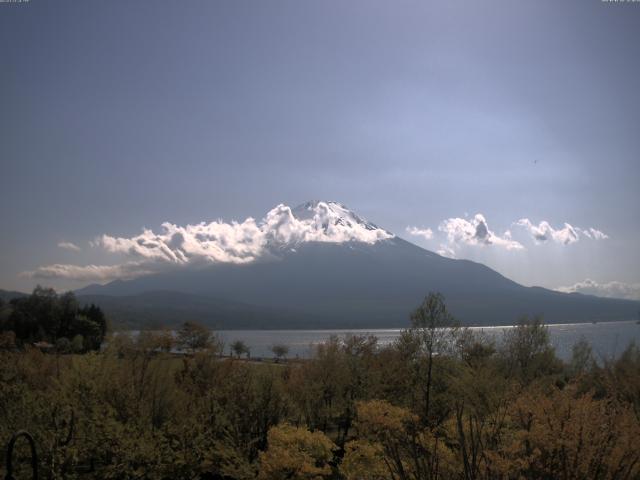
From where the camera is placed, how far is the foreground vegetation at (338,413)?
14.3 metres

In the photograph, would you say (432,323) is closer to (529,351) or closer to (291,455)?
(529,351)

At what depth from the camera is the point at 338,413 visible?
3416cm

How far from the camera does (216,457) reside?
23.1 meters

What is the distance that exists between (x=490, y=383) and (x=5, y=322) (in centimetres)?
10553

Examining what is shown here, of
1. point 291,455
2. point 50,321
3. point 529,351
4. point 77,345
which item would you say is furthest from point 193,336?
point 291,455

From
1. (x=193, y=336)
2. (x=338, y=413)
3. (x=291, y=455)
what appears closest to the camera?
(x=291, y=455)

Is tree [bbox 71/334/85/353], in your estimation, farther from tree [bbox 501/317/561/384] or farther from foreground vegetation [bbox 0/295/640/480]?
tree [bbox 501/317/561/384]

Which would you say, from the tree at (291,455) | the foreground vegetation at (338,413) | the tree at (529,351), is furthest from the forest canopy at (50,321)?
the tree at (291,455)

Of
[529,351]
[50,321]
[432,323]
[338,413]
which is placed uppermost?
[432,323]

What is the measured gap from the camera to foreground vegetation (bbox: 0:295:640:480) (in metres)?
14.3

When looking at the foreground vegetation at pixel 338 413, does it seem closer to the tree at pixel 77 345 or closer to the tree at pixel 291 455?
the tree at pixel 291 455

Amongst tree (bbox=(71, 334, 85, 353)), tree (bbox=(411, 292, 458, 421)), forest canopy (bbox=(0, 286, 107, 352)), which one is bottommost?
tree (bbox=(71, 334, 85, 353))

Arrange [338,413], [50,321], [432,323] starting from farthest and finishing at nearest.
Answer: [50,321], [432,323], [338,413]

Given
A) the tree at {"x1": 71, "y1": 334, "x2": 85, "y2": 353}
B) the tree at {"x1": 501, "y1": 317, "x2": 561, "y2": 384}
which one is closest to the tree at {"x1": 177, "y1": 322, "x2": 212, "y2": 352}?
the tree at {"x1": 71, "y1": 334, "x2": 85, "y2": 353}
